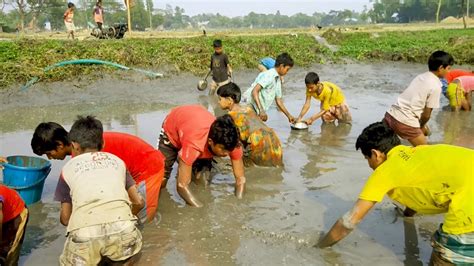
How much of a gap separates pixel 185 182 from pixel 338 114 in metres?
4.59

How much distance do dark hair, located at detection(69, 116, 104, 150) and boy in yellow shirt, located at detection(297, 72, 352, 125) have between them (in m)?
5.03

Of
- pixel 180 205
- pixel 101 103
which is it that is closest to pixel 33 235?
pixel 180 205

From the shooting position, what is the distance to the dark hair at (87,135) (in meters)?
3.01

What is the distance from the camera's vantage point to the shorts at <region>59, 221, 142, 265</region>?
2.71 meters

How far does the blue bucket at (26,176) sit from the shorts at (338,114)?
5.14m

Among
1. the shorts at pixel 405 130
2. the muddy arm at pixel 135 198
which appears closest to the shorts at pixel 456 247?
the muddy arm at pixel 135 198

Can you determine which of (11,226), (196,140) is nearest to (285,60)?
(196,140)

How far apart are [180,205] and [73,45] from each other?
10.2 m

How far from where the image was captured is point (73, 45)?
43.9 feet

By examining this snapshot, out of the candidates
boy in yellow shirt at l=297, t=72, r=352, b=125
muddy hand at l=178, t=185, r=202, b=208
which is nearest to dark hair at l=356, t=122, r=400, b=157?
muddy hand at l=178, t=185, r=202, b=208

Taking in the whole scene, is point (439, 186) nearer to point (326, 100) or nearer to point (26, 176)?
point (26, 176)

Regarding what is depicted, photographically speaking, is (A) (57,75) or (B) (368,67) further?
(B) (368,67)

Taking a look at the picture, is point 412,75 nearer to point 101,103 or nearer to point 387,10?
point 101,103

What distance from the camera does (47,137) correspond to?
330 cm
